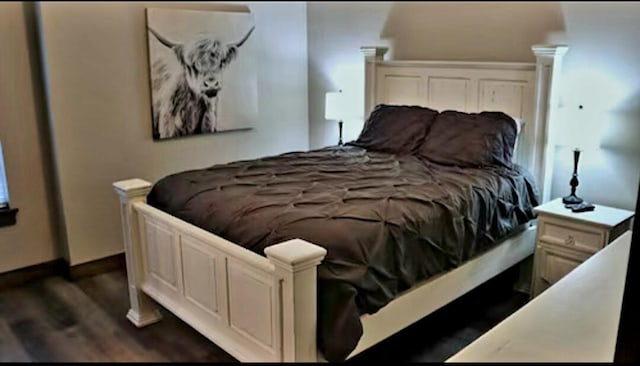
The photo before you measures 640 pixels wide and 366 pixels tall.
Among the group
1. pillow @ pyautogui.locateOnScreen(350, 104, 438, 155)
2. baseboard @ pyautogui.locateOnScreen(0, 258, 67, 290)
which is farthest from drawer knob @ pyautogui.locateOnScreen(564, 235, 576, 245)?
baseboard @ pyautogui.locateOnScreen(0, 258, 67, 290)

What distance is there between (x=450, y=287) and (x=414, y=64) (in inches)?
70.3

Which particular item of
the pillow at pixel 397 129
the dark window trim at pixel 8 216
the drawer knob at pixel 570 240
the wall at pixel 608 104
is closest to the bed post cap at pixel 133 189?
the dark window trim at pixel 8 216

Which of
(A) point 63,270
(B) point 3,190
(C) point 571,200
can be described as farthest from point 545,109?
(B) point 3,190

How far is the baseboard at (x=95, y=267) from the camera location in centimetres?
335

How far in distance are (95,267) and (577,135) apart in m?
2.89

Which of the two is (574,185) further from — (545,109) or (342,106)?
(342,106)

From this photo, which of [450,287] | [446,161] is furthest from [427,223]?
[446,161]

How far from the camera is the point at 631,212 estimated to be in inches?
114

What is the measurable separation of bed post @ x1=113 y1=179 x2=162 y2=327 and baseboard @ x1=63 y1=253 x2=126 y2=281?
756 mm

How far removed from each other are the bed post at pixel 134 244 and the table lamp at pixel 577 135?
2.20 meters

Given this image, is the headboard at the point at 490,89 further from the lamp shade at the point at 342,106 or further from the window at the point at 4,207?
the window at the point at 4,207

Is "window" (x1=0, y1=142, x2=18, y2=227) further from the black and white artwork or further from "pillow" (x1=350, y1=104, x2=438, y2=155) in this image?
"pillow" (x1=350, y1=104, x2=438, y2=155)

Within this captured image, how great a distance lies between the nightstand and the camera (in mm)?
2699

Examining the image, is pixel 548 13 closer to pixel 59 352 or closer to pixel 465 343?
pixel 59 352
